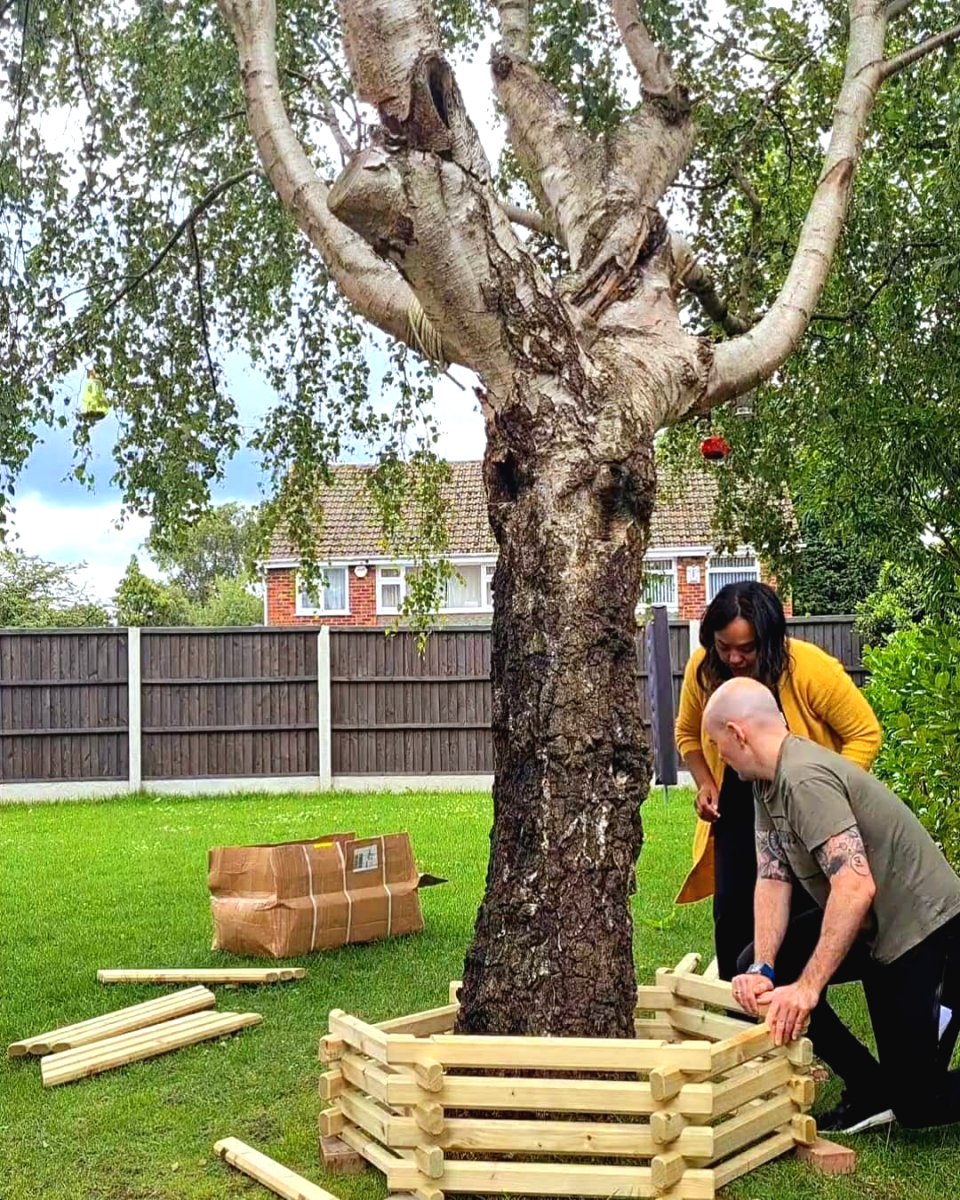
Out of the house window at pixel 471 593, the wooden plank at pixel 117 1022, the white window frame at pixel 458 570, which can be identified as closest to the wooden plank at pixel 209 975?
the wooden plank at pixel 117 1022

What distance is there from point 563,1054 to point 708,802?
4.55 feet

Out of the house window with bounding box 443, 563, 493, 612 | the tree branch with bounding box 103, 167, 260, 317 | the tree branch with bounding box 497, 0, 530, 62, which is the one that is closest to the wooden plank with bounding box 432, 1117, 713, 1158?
the tree branch with bounding box 497, 0, 530, 62

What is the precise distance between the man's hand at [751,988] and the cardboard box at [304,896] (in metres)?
3.21

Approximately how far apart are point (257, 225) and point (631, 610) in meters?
4.71

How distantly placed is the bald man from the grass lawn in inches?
13.2

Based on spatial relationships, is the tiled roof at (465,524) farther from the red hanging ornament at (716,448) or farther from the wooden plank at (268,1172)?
the wooden plank at (268,1172)

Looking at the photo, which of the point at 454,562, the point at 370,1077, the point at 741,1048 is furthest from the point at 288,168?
the point at 454,562

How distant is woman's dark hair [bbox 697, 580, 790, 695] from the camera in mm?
3873

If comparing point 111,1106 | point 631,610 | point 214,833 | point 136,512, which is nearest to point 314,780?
point 214,833

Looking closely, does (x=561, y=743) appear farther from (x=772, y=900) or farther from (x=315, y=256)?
(x=315, y=256)

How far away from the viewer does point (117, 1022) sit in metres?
4.88

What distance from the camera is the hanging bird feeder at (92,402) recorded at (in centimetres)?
688

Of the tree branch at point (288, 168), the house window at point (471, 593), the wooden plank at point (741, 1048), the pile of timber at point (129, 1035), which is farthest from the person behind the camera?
the house window at point (471, 593)

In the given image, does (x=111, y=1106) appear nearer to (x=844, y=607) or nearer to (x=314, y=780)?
(x=314, y=780)
